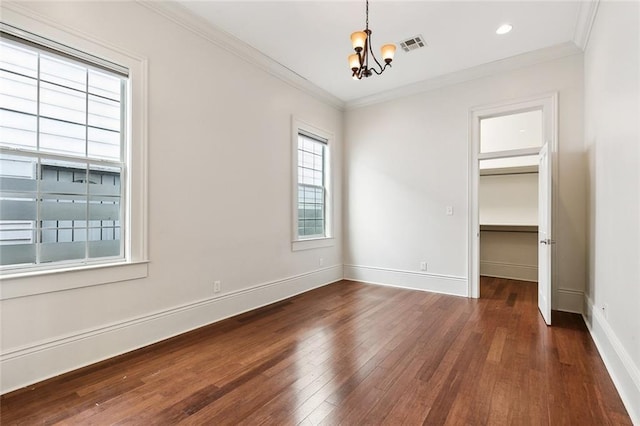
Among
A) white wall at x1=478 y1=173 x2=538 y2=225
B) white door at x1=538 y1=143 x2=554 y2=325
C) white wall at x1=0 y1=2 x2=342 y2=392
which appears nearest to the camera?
white wall at x1=0 y1=2 x2=342 y2=392

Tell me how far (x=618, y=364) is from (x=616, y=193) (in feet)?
3.93

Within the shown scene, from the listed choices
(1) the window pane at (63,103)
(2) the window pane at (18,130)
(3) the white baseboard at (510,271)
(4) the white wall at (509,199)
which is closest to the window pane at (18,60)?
(1) the window pane at (63,103)

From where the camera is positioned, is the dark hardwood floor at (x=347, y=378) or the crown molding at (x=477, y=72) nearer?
the dark hardwood floor at (x=347, y=378)

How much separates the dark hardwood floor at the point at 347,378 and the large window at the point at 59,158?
3.24ft

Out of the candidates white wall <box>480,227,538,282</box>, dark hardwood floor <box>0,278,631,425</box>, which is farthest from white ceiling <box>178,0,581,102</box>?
dark hardwood floor <box>0,278,631,425</box>

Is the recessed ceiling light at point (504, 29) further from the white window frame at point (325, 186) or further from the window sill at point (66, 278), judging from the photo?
the window sill at point (66, 278)

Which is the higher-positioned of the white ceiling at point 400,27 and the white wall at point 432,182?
the white ceiling at point 400,27

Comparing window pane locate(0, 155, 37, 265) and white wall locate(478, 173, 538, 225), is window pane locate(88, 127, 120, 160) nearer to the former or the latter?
window pane locate(0, 155, 37, 265)

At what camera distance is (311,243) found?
4.63m

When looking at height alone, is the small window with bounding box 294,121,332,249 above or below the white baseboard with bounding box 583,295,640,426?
above

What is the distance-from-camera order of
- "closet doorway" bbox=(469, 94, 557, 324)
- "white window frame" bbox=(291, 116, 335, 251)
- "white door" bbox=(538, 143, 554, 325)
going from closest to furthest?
"white door" bbox=(538, 143, 554, 325), "closet doorway" bbox=(469, 94, 557, 324), "white window frame" bbox=(291, 116, 335, 251)

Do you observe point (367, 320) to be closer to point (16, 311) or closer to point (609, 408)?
point (609, 408)

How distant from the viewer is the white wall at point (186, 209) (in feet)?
7.14

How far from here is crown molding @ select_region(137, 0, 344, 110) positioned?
2.78 metres
